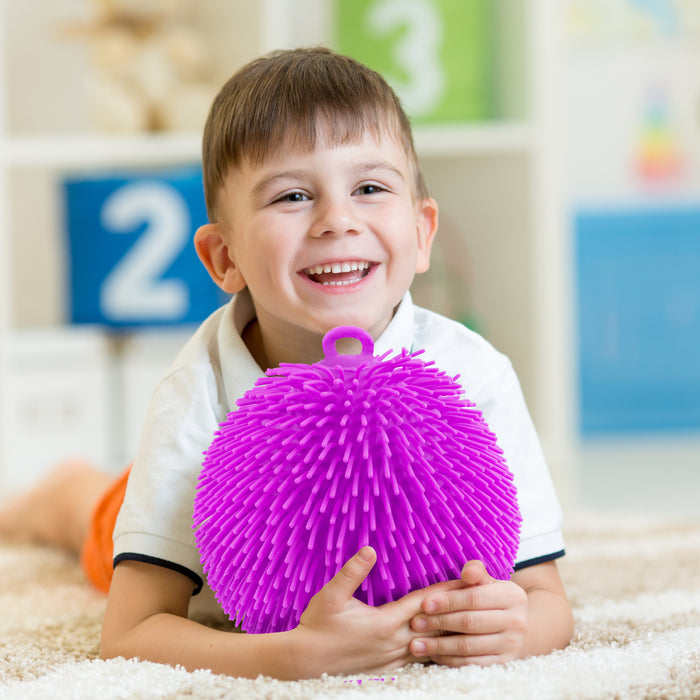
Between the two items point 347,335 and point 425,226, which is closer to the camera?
point 347,335

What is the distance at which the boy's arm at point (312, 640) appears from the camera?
680 millimetres

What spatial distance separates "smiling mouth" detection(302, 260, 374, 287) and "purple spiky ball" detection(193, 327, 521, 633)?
117 mm

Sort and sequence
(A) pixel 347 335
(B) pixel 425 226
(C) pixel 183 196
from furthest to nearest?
(C) pixel 183 196, (B) pixel 425 226, (A) pixel 347 335

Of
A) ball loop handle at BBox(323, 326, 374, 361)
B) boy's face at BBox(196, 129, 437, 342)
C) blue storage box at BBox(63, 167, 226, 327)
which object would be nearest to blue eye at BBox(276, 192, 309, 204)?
boy's face at BBox(196, 129, 437, 342)

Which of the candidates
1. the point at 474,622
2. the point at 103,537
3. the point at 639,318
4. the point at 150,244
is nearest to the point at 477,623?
the point at 474,622

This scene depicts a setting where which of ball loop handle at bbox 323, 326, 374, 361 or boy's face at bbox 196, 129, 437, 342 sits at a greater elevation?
boy's face at bbox 196, 129, 437, 342

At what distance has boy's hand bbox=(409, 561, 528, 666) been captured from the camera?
699 millimetres

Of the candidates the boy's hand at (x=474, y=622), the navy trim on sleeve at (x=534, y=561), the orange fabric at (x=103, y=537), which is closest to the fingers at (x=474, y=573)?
the boy's hand at (x=474, y=622)

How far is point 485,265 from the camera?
89.9 inches

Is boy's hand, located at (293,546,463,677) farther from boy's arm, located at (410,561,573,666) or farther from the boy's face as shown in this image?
the boy's face

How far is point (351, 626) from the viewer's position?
683 millimetres

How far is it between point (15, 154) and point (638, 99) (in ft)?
6.34

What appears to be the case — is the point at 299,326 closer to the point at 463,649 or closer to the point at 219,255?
the point at 219,255

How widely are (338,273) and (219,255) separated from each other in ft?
0.48
